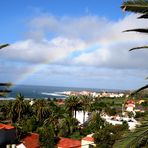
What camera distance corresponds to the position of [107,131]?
192 feet

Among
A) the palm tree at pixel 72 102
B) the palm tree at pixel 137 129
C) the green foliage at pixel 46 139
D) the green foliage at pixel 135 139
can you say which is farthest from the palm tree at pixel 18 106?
the green foliage at pixel 135 139

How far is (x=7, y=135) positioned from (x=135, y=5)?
56.3 meters

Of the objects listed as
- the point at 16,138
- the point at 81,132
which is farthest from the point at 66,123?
the point at 16,138

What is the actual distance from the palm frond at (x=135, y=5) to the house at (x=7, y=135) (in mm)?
54319

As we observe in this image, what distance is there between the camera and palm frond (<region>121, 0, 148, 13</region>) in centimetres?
697

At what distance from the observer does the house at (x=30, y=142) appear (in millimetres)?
58062

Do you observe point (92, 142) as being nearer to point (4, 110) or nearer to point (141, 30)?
point (4, 110)

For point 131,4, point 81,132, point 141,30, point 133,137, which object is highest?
point 131,4

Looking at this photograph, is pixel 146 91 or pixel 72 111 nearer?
pixel 146 91

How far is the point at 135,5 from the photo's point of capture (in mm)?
6992

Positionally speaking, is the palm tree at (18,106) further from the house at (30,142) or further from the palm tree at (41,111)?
the house at (30,142)

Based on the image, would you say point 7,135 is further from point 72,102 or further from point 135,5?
point 135,5

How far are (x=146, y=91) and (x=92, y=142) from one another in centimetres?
5340

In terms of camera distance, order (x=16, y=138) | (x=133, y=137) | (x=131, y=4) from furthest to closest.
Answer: (x=16, y=138)
(x=131, y=4)
(x=133, y=137)
